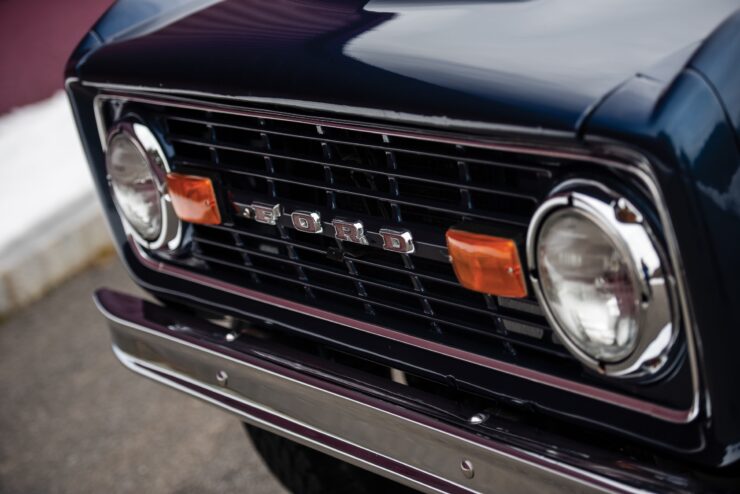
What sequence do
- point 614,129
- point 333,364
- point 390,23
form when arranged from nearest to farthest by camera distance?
point 614,129 < point 390,23 < point 333,364

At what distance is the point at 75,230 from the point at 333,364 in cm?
269

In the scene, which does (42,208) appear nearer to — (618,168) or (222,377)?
(222,377)

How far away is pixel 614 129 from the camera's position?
1.28m

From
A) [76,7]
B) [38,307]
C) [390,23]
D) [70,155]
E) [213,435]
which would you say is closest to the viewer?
[390,23]

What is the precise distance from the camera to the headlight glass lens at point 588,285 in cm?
137

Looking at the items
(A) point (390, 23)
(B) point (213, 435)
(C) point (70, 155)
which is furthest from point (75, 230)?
(A) point (390, 23)

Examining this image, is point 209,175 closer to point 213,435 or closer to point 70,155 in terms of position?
point 213,435

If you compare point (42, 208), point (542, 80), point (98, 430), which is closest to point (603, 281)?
point (542, 80)

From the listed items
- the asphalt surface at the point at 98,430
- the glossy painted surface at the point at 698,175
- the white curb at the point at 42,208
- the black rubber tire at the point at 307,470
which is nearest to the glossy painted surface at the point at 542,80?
the glossy painted surface at the point at 698,175

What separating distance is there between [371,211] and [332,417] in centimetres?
38

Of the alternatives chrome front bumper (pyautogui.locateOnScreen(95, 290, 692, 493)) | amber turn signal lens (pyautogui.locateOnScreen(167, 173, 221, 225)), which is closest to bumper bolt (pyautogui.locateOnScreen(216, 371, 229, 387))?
chrome front bumper (pyautogui.locateOnScreen(95, 290, 692, 493))

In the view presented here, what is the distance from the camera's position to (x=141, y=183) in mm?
2109

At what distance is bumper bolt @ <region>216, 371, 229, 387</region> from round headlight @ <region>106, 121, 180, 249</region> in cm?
31

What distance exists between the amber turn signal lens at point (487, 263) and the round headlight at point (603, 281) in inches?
1.3
